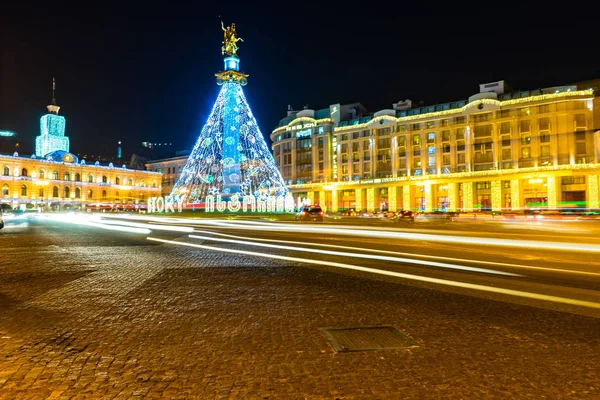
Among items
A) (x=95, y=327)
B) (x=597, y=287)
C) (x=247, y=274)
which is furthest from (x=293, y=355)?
(x=597, y=287)

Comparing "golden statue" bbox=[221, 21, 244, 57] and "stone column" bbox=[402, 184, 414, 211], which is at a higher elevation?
"golden statue" bbox=[221, 21, 244, 57]

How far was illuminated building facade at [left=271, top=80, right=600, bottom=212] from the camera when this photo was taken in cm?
5581

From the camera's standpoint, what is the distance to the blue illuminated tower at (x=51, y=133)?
108m

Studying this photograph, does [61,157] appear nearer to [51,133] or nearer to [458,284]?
[51,133]

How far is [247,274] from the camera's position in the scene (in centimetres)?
895

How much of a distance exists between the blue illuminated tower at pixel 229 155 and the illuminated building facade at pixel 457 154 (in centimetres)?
3719

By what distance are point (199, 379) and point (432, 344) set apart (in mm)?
2351

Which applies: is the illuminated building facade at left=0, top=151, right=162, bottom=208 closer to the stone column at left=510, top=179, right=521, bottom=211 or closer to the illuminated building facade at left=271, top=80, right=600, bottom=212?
the illuminated building facade at left=271, top=80, right=600, bottom=212

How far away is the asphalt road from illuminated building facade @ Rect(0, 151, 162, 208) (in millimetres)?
91520

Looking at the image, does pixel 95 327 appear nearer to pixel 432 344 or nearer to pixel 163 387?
pixel 163 387

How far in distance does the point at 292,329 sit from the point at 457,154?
66151mm

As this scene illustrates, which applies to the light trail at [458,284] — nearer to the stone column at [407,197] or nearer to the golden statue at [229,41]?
the golden statue at [229,41]

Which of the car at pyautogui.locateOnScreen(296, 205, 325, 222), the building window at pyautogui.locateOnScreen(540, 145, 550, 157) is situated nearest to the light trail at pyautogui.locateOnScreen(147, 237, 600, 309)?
the car at pyautogui.locateOnScreen(296, 205, 325, 222)

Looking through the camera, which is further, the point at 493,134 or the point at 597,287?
the point at 493,134
